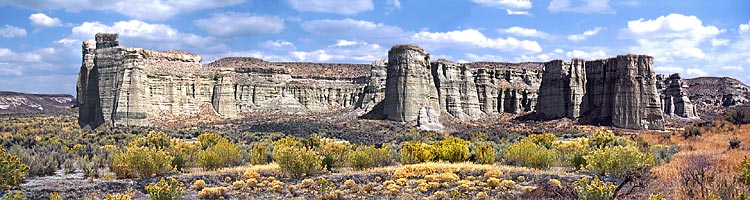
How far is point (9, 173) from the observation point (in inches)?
710

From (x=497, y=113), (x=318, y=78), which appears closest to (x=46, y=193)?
(x=497, y=113)

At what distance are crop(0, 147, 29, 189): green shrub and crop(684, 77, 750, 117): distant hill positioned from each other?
107m

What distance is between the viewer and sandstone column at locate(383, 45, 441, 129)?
2517 inches

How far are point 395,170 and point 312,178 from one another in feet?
9.83

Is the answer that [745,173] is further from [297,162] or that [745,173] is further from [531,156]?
[297,162]

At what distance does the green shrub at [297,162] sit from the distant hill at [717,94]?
9909 centimetres

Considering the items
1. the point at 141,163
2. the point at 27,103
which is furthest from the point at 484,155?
the point at 27,103

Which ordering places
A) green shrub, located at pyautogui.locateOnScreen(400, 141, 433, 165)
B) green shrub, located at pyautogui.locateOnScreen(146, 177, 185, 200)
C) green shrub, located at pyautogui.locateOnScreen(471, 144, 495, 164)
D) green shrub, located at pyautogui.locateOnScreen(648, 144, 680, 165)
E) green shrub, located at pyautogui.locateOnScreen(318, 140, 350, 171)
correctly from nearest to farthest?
green shrub, located at pyautogui.locateOnScreen(146, 177, 185, 200) → green shrub, located at pyautogui.locateOnScreen(648, 144, 680, 165) → green shrub, located at pyautogui.locateOnScreen(318, 140, 350, 171) → green shrub, located at pyautogui.locateOnScreen(471, 144, 495, 164) → green shrub, located at pyautogui.locateOnScreen(400, 141, 433, 165)

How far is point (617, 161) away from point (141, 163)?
1510 centimetres

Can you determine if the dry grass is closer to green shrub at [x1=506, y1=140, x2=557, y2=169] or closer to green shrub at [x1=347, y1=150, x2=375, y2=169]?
green shrub at [x1=506, y1=140, x2=557, y2=169]

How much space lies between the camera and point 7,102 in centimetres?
15000

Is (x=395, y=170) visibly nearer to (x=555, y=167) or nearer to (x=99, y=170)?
(x=555, y=167)

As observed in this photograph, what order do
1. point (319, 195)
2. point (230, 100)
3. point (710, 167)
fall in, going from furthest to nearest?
point (230, 100) → point (319, 195) → point (710, 167)

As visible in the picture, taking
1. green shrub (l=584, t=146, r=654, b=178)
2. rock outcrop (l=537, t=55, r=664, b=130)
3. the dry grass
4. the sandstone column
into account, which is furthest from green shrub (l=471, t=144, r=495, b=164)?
rock outcrop (l=537, t=55, r=664, b=130)
